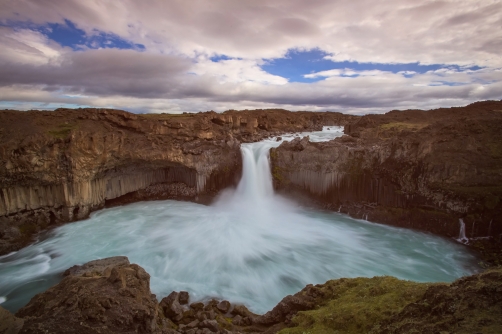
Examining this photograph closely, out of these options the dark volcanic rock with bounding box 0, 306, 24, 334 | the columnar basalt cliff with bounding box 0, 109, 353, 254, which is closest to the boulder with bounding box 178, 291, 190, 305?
the dark volcanic rock with bounding box 0, 306, 24, 334

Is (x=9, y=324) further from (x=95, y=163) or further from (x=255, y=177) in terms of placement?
(x=255, y=177)

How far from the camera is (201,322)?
920 centimetres

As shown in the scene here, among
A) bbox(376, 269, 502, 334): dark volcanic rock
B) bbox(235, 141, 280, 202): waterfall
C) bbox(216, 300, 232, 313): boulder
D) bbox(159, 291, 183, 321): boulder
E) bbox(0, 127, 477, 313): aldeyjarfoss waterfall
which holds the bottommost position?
bbox(0, 127, 477, 313): aldeyjarfoss waterfall

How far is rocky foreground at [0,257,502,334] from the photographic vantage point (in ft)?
17.1

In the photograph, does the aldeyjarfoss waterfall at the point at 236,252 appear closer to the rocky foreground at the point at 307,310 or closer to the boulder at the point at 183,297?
the boulder at the point at 183,297

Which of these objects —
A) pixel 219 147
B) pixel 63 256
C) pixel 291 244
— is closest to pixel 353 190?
pixel 291 244

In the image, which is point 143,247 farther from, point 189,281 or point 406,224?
point 406,224

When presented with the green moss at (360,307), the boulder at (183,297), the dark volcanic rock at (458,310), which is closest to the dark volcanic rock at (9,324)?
the green moss at (360,307)

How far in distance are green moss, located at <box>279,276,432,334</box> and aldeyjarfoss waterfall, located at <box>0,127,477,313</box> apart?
4979 millimetres

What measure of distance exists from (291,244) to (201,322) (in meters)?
9.72

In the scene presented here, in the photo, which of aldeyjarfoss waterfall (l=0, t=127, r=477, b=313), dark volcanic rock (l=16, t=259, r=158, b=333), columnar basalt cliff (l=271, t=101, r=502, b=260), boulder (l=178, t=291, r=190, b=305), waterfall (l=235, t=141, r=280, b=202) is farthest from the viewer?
waterfall (l=235, t=141, r=280, b=202)

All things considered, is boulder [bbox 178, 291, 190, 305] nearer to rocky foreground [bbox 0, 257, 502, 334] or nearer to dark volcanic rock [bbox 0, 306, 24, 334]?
rocky foreground [bbox 0, 257, 502, 334]

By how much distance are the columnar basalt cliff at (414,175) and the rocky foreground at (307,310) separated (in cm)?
1433

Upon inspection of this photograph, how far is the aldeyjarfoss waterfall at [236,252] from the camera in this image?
44.8ft
